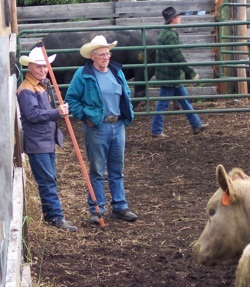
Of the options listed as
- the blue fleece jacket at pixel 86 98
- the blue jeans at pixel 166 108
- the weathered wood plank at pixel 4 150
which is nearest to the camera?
the weathered wood plank at pixel 4 150

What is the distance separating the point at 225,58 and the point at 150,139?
3397 millimetres

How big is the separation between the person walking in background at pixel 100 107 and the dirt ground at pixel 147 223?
415 mm

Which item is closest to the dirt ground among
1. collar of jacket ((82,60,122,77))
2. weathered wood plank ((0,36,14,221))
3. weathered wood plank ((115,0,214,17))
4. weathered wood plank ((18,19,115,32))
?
collar of jacket ((82,60,122,77))

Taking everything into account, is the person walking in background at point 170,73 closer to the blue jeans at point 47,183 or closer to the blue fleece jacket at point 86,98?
the blue fleece jacket at point 86,98

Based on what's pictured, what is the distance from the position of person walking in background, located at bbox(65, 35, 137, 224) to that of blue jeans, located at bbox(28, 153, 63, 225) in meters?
0.37

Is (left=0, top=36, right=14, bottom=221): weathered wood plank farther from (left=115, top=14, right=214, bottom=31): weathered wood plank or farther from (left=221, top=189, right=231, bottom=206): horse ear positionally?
(left=115, top=14, right=214, bottom=31): weathered wood plank

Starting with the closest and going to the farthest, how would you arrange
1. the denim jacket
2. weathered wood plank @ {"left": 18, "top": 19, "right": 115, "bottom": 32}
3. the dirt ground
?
the dirt ground
the denim jacket
weathered wood plank @ {"left": 18, "top": 19, "right": 115, "bottom": 32}

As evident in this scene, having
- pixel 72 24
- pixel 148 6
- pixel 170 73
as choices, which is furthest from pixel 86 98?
pixel 148 6

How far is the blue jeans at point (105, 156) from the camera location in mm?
6574

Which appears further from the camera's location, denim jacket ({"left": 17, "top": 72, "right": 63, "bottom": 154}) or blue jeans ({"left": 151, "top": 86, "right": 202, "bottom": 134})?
blue jeans ({"left": 151, "top": 86, "right": 202, "bottom": 134})

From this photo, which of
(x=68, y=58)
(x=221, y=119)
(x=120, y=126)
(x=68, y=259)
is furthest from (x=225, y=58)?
(x=68, y=259)

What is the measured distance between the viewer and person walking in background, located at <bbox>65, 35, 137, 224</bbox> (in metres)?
6.52

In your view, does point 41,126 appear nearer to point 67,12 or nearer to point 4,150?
point 4,150

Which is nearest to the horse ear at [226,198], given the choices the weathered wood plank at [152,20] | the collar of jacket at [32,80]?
the collar of jacket at [32,80]
